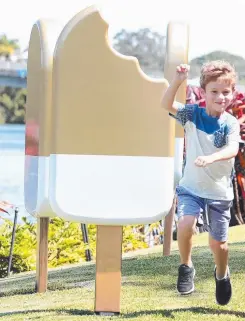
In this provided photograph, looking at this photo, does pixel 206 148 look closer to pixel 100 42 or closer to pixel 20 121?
pixel 100 42

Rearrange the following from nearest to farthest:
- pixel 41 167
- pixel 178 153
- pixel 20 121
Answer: pixel 41 167, pixel 178 153, pixel 20 121

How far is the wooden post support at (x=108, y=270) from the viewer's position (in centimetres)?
404

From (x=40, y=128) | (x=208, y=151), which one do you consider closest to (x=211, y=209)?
(x=208, y=151)

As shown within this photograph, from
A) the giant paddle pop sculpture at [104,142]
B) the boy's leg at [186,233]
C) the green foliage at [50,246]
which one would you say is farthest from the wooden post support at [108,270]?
the green foliage at [50,246]

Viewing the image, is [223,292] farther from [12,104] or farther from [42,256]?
[12,104]

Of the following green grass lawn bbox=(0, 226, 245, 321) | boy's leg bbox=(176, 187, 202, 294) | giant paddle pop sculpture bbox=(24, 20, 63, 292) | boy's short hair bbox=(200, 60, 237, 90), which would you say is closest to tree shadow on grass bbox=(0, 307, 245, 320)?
green grass lawn bbox=(0, 226, 245, 321)

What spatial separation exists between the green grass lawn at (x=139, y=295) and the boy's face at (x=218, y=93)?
1033mm

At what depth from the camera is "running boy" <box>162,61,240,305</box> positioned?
3.99 m

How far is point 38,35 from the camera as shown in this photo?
462cm

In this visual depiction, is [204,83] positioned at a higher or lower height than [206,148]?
higher

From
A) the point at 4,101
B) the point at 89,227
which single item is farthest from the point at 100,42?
the point at 4,101

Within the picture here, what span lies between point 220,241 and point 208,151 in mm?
456

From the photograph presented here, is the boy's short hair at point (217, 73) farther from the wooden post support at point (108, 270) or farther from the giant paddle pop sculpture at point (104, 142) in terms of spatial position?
the wooden post support at point (108, 270)

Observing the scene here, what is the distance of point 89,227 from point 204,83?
4.36 meters
